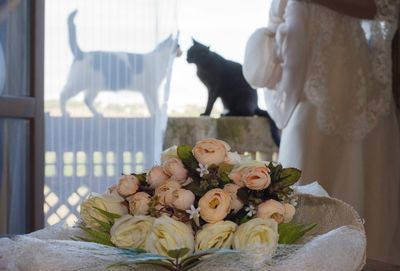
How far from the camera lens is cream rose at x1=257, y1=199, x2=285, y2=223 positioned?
1.86 ft

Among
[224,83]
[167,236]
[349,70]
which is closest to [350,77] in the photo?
[349,70]

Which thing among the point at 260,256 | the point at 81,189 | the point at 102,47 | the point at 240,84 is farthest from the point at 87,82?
the point at 260,256

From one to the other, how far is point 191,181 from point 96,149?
5.79 feet

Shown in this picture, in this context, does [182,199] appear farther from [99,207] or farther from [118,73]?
[118,73]

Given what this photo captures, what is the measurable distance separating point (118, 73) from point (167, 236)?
1.83 meters

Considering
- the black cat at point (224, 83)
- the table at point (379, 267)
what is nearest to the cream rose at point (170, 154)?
the table at point (379, 267)

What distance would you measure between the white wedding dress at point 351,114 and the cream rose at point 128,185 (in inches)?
46.2

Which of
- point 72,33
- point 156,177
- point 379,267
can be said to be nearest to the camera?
point 156,177

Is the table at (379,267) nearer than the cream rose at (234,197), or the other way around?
the cream rose at (234,197)

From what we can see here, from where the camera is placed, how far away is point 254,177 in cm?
56

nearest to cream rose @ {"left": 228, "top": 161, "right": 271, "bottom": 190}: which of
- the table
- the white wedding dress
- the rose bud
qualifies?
the rose bud

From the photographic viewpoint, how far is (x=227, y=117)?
2428 mm

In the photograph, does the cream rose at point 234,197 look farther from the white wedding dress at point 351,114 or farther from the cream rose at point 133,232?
the white wedding dress at point 351,114

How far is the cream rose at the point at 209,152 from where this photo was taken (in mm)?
579
